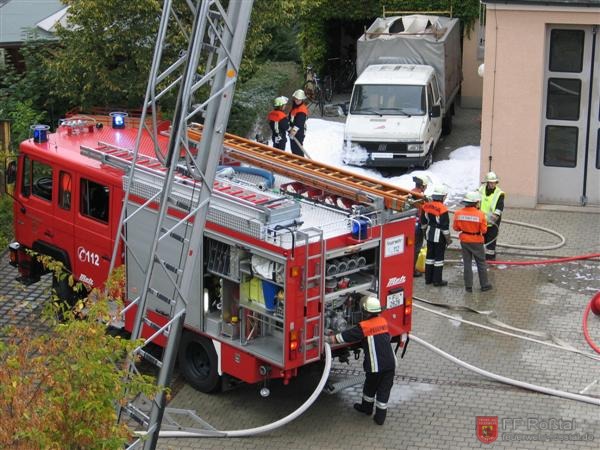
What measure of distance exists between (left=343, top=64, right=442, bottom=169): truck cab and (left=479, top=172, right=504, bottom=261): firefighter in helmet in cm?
416

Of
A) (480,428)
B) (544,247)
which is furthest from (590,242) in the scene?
(480,428)

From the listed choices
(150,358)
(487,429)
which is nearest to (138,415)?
(150,358)

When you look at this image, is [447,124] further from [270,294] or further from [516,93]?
[270,294]

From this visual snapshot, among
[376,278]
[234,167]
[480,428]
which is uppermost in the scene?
[234,167]

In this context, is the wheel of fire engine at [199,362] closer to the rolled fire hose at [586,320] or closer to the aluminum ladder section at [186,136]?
the aluminum ladder section at [186,136]

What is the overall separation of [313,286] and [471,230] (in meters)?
4.56

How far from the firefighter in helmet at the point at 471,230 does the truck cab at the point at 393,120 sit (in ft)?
17.2

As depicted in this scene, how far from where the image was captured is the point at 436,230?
14.8 meters

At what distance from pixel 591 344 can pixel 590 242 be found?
409 cm

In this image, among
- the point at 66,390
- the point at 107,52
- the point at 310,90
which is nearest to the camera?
the point at 66,390

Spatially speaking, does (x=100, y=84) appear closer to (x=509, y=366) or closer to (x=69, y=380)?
(x=509, y=366)

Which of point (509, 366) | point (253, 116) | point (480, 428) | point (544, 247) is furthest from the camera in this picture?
point (253, 116)

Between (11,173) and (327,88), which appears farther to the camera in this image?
(327,88)

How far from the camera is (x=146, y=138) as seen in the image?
13.7 meters
